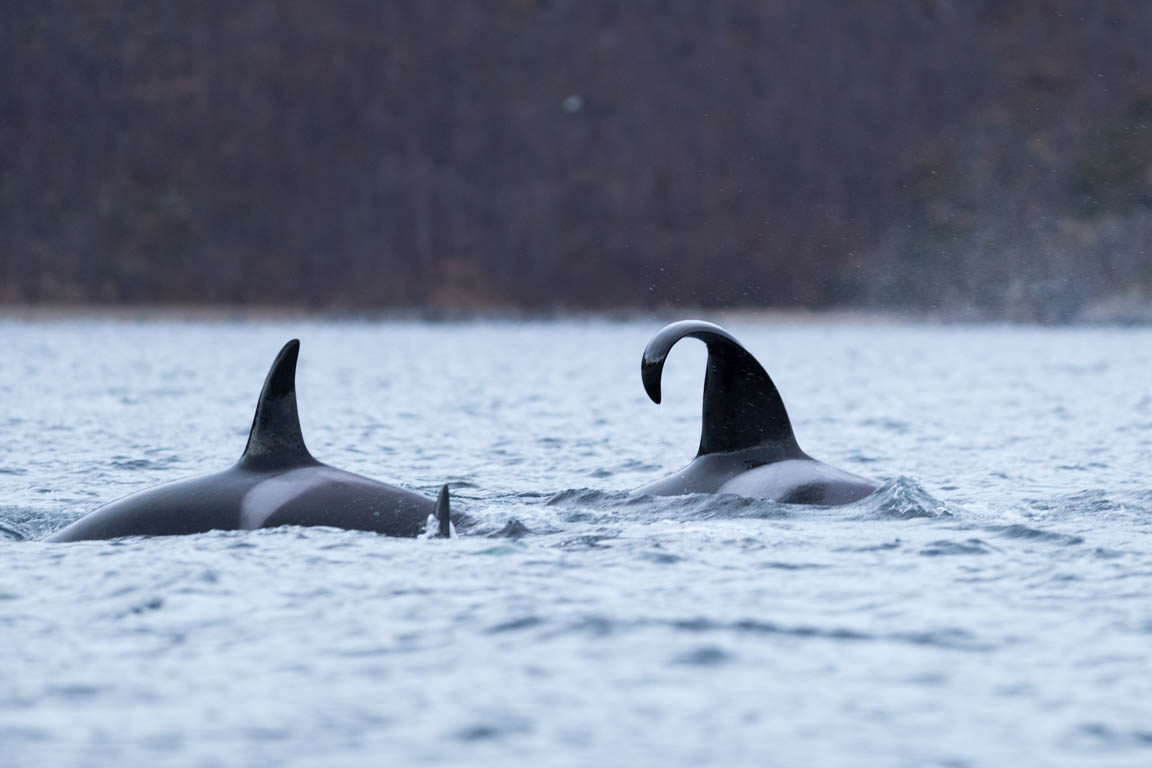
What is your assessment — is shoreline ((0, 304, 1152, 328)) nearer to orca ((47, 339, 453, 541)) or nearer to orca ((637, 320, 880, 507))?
orca ((637, 320, 880, 507))

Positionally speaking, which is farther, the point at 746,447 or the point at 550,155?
the point at 550,155

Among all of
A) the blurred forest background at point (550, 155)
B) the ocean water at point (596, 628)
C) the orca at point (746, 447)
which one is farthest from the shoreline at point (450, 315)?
the orca at point (746, 447)

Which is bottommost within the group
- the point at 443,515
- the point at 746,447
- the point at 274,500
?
the point at 443,515

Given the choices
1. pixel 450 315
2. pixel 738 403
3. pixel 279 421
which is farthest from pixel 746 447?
pixel 450 315

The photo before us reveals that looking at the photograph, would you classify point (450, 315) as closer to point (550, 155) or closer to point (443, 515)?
point (550, 155)

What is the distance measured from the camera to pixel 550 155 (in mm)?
138750

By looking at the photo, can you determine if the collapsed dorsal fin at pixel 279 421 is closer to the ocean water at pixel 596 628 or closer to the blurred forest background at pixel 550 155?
the ocean water at pixel 596 628

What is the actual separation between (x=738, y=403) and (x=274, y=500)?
386 cm

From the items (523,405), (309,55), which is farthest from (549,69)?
(523,405)

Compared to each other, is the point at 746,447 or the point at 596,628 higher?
the point at 746,447

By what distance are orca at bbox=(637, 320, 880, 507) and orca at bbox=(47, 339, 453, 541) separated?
2501 mm

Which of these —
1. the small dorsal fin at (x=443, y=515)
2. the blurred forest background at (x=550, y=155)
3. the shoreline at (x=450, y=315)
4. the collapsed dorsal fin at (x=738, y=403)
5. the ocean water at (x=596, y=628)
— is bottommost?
the shoreline at (x=450, y=315)

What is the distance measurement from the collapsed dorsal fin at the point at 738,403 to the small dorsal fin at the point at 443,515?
7.47 ft

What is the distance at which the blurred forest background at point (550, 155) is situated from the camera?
134 m
